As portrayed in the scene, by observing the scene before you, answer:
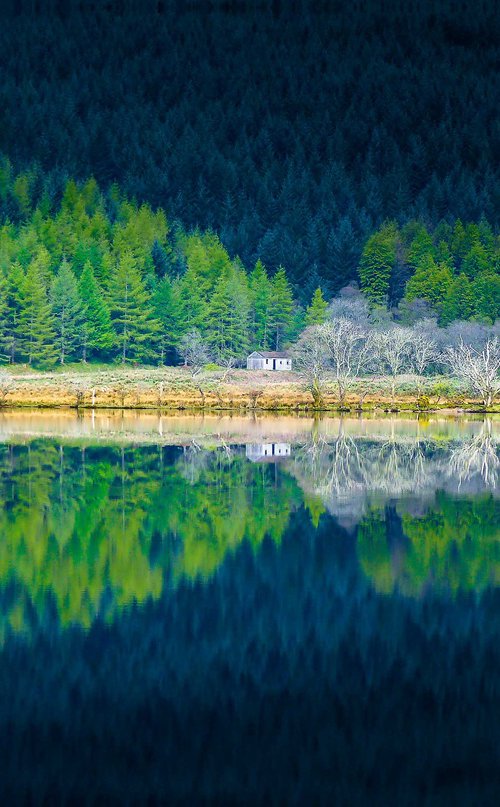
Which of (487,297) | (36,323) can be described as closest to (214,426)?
(36,323)

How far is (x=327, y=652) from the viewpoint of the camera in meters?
14.8

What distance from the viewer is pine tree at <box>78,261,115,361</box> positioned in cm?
9338

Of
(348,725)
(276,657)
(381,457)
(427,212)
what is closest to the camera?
(348,725)

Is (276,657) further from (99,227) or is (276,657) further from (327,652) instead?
(99,227)

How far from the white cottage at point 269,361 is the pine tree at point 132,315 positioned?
26.3 ft

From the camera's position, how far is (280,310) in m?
106

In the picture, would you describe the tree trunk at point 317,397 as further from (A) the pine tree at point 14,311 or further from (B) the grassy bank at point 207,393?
(A) the pine tree at point 14,311

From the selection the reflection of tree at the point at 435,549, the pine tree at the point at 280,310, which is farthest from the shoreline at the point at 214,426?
the pine tree at the point at 280,310

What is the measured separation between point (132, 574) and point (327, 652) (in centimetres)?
499

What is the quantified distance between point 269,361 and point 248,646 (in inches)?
3210

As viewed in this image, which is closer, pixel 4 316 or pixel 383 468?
pixel 383 468

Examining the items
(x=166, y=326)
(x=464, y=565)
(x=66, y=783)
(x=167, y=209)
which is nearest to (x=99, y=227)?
(x=166, y=326)

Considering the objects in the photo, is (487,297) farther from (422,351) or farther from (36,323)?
(36,323)

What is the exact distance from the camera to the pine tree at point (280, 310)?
105125mm
